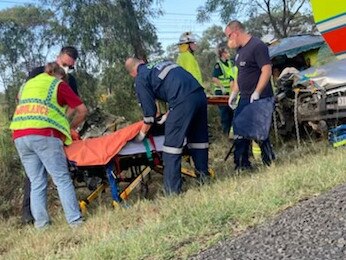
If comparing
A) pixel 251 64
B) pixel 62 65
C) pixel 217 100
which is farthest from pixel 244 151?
pixel 62 65

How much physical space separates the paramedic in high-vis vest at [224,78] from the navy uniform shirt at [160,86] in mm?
3987

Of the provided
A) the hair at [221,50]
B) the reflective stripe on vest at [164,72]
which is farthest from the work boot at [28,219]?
the hair at [221,50]

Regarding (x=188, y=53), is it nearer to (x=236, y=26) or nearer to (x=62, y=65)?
(x=236, y=26)

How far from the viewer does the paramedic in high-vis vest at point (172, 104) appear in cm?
555

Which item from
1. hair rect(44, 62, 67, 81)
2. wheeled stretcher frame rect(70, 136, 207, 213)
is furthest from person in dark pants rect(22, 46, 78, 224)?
wheeled stretcher frame rect(70, 136, 207, 213)

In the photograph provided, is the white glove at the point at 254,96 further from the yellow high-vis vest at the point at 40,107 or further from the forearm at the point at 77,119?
the yellow high-vis vest at the point at 40,107

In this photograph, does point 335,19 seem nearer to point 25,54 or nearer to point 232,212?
point 232,212

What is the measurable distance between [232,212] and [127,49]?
7819mm

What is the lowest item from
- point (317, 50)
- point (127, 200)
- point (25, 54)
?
point (127, 200)

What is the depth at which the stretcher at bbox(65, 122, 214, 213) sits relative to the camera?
5.43m

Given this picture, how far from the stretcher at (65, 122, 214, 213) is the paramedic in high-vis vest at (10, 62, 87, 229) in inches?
7.9

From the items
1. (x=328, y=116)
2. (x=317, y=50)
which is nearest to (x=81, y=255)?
(x=328, y=116)

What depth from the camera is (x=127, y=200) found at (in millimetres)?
5891

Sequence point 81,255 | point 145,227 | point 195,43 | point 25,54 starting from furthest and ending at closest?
point 25,54
point 195,43
point 145,227
point 81,255
